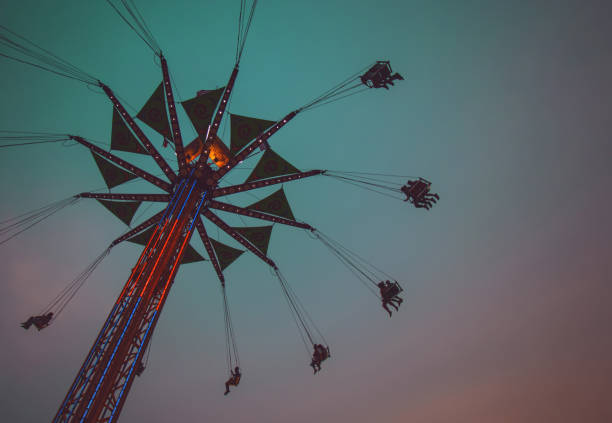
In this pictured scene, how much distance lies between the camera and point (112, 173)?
8.23m

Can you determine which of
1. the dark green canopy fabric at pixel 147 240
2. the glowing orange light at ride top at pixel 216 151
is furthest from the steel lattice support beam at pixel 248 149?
the dark green canopy fabric at pixel 147 240

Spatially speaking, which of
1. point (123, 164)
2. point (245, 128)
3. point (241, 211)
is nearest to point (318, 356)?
point (241, 211)

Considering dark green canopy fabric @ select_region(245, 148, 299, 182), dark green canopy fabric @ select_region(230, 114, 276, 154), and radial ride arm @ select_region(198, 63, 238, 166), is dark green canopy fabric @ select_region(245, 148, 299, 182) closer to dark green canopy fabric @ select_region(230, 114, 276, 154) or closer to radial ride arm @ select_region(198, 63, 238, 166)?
dark green canopy fabric @ select_region(230, 114, 276, 154)

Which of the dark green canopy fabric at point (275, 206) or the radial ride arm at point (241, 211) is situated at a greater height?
the dark green canopy fabric at point (275, 206)

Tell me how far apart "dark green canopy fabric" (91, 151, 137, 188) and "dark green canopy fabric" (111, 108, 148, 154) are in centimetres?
73

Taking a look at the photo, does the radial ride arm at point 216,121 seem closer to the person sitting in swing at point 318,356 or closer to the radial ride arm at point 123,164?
the radial ride arm at point 123,164

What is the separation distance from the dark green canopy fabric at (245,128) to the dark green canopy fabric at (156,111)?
72.5 inches

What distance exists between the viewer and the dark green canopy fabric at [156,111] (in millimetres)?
7492

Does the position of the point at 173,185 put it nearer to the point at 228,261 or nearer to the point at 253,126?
the point at 253,126

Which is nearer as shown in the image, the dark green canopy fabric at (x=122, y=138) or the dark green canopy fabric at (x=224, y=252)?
the dark green canopy fabric at (x=122, y=138)

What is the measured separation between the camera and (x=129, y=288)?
5.80 meters

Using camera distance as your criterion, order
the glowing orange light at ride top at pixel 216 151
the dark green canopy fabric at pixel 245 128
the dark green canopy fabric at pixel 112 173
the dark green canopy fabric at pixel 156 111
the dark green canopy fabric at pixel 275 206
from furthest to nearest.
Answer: the dark green canopy fabric at pixel 275 206 < the glowing orange light at ride top at pixel 216 151 < the dark green canopy fabric at pixel 112 173 < the dark green canopy fabric at pixel 245 128 < the dark green canopy fabric at pixel 156 111

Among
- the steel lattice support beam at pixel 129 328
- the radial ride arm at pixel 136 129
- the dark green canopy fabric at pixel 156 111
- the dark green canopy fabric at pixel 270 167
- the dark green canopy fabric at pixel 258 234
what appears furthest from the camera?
the dark green canopy fabric at pixel 258 234

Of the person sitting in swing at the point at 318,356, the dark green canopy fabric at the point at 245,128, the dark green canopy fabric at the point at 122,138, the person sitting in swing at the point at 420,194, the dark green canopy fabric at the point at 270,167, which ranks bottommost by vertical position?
the person sitting in swing at the point at 318,356
